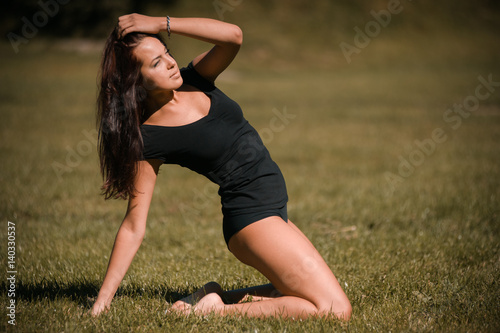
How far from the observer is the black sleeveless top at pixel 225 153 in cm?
318

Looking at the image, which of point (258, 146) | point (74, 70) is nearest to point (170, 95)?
point (258, 146)

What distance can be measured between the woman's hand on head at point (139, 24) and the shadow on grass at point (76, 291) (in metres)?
1.91

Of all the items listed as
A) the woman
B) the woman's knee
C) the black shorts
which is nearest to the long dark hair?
the woman

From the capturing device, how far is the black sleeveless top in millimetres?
3176

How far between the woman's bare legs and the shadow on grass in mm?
701

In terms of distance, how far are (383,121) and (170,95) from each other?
40.8 ft

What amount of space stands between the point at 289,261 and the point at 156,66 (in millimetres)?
1481

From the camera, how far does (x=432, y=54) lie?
38969mm

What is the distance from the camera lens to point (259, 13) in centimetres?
4738

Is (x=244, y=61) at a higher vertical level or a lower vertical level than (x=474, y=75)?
lower

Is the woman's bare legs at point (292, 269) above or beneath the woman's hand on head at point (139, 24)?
beneath

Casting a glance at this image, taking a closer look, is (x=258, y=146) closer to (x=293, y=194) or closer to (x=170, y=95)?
(x=170, y=95)

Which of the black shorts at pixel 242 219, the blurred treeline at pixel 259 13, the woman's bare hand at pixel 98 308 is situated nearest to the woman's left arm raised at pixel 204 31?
the black shorts at pixel 242 219

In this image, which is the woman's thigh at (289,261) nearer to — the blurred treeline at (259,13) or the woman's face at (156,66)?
the woman's face at (156,66)
